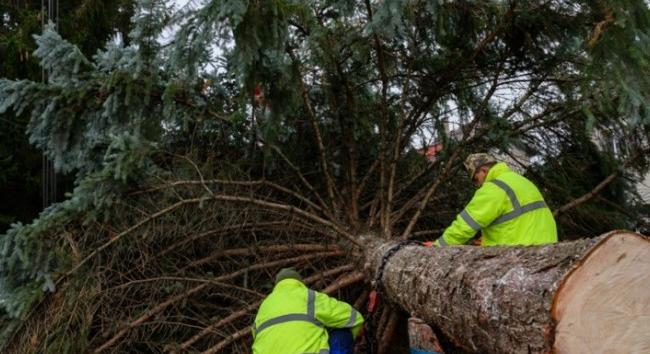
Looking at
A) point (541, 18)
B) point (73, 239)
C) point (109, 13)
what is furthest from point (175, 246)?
point (109, 13)

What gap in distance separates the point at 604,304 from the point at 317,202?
3.42 m

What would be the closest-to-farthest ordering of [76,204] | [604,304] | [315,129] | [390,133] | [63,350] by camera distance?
[604,304] < [63,350] < [76,204] < [315,129] < [390,133]

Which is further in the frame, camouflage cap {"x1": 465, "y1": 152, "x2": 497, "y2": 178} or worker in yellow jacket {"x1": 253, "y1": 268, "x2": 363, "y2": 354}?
camouflage cap {"x1": 465, "y1": 152, "x2": 497, "y2": 178}

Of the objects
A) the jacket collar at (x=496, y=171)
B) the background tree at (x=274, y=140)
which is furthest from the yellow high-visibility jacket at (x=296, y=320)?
the jacket collar at (x=496, y=171)

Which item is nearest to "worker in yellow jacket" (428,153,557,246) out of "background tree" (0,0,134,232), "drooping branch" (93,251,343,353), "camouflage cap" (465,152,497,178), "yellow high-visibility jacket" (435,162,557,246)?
"yellow high-visibility jacket" (435,162,557,246)

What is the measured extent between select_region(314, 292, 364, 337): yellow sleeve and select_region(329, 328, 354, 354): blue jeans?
7 centimetres

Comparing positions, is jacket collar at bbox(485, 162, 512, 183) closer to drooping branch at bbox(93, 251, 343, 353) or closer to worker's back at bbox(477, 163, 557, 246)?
worker's back at bbox(477, 163, 557, 246)

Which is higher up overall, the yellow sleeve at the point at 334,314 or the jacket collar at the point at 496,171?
the jacket collar at the point at 496,171

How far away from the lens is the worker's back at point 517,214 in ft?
12.2

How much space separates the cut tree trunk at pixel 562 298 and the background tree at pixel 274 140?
1608 millimetres

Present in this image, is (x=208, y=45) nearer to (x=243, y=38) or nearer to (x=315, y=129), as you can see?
(x=243, y=38)

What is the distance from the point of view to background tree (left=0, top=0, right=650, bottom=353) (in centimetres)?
395

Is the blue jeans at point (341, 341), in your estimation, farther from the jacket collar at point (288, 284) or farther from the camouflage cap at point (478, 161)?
the camouflage cap at point (478, 161)

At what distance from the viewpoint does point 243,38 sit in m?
3.56
